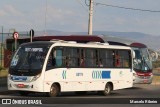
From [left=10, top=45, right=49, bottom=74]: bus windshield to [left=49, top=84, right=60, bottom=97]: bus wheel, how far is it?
3.78 feet

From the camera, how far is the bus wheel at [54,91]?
23.3 meters

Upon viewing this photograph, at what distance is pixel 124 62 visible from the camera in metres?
29.0

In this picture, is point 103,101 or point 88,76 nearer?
point 103,101

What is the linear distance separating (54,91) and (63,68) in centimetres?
122

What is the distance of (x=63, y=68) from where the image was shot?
2408cm

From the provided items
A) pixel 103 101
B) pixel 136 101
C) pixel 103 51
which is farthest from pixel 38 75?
pixel 136 101

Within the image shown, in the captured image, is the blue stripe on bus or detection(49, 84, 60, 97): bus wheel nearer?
detection(49, 84, 60, 97): bus wheel

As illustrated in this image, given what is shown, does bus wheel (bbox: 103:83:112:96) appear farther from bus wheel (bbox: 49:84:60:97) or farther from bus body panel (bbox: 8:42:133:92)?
bus wheel (bbox: 49:84:60:97)

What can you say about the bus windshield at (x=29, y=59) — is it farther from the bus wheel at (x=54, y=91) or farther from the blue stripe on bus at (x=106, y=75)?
the blue stripe on bus at (x=106, y=75)

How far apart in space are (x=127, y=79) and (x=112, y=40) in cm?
514

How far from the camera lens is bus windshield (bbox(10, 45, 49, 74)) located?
75.9 feet

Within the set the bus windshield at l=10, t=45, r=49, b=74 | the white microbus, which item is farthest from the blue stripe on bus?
the bus windshield at l=10, t=45, r=49, b=74

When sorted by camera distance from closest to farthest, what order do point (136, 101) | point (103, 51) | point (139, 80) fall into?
point (136, 101)
point (103, 51)
point (139, 80)

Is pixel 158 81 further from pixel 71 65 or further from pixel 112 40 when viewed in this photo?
pixel 71 65
